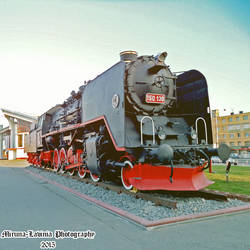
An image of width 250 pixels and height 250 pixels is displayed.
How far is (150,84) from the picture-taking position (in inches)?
266

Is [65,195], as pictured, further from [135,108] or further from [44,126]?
[44,126]

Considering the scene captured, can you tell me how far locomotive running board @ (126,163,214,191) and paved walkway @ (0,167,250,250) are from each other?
3.65 feet

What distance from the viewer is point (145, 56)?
696cm

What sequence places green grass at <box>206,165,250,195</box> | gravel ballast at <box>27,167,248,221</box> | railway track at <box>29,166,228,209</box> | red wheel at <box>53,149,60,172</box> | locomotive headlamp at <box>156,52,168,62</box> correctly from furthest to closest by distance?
1. red wheel at <box>53,149,60,172</box>
2. green grass at <box>206,165,250,195</box>
3. locomotive headlamp at <box>156,52,168,62</box>
4. railway track at <box>29,166,228,209</box>
5. gravel ballast at <box>27,167,248,221</box>

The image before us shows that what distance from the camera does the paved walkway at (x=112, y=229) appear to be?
3.35 m

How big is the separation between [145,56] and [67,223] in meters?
4.68

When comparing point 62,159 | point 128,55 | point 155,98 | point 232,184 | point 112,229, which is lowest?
point 232,184

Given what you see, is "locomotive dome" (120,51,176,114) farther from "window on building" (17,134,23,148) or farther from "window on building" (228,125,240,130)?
"window on building" (228,125,240,130)

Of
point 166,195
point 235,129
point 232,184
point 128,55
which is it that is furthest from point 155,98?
point 235,129

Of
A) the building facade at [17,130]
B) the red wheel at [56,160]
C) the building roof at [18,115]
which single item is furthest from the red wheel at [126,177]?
the building facade at [17,130]

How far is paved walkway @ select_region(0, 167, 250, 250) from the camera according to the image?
11.0 ft

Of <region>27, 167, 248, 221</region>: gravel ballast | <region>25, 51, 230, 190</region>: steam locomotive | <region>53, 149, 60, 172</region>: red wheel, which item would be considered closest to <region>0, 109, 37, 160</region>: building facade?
<region>53, 149, 60, 172</region>: red wheel

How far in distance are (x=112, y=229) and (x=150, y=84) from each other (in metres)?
3.99

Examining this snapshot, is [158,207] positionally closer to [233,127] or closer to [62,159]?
[62,159]
